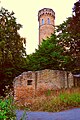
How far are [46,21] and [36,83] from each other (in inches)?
1530

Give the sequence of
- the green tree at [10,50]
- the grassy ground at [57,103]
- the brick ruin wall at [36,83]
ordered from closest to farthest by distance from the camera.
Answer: the grassy ground at [57,103], the brick ruin wall at [36,83], the green tree at [10,50]

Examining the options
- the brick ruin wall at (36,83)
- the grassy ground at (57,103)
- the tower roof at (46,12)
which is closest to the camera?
the grassy ground at (57,103)

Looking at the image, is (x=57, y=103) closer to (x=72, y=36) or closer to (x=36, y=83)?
(x=36, y=83)

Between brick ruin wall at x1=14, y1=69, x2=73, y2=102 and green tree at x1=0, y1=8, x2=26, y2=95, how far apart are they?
3.23m

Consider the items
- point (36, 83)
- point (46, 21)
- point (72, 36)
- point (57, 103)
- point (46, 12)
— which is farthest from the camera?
point (46, 21)

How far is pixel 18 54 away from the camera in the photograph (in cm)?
2592

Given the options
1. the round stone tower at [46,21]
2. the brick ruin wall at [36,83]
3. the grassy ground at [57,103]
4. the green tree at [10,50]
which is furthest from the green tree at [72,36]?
the round stone tower at [46,21]

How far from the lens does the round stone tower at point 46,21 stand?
58.0 m

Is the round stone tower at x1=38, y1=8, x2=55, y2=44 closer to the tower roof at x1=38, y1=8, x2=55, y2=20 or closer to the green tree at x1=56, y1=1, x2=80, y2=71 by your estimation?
the tower roof at x1=38, y1=8, x2=55, y2=20

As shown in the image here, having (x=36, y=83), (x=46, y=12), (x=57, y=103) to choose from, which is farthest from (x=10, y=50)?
(x=46, y=12)

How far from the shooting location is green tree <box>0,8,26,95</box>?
24609 mm

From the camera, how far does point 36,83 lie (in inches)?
841

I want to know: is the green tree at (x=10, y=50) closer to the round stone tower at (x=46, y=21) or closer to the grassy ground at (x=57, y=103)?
the grassy ground at (x=57, y=103)

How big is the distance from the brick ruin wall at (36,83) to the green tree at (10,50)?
3226 millimetres
